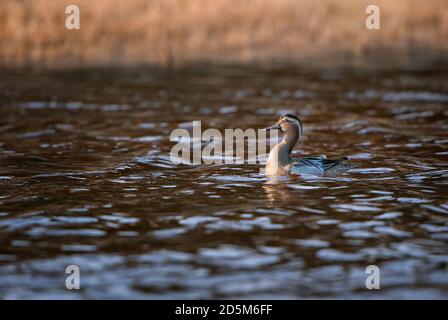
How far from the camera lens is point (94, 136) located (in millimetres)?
15891

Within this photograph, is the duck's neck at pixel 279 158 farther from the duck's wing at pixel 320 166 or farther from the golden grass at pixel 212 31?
the golden grass at pixel 212 31

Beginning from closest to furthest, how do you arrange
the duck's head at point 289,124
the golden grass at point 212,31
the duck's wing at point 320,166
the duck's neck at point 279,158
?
the duck's wing at point 320,166 → the duck's neck at point 279,158 → the duck's head at point 289,124 → the golden grass at point 212,31

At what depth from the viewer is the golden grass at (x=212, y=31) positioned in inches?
1001

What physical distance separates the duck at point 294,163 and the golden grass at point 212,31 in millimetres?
13640

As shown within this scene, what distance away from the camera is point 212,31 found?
26.7m

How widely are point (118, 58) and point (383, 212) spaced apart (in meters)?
17.1

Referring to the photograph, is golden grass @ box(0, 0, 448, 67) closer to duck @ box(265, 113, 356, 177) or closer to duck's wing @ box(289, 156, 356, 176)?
duck @ box(265, 113, 356, 177)

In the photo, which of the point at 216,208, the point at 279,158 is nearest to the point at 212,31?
the point at 279,158

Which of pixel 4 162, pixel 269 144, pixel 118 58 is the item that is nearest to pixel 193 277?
pixel 4 162

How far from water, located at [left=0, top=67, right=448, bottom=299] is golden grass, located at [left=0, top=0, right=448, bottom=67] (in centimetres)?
669

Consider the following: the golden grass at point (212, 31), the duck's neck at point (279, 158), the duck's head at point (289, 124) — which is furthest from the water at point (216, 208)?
the golden grass at point (212, 31)

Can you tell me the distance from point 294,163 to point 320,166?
1.72ft

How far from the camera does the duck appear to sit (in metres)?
11.7

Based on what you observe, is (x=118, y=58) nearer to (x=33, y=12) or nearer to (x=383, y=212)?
(x=33, y=12)
